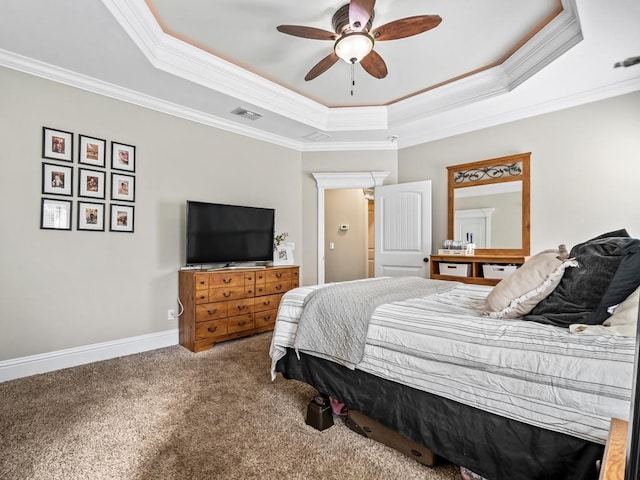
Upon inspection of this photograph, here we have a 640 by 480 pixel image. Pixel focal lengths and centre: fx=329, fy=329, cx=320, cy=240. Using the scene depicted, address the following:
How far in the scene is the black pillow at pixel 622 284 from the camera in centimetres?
122

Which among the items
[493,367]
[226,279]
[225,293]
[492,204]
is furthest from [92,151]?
[492,204]

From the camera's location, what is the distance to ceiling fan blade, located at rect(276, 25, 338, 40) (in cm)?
226

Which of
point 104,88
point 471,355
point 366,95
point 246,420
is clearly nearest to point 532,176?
point 366,95

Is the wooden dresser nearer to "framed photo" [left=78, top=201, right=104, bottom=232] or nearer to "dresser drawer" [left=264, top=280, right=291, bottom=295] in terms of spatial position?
"dresser drawer" [left=264, top=280, right=291, bottom=295]

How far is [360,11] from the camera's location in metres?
2.12

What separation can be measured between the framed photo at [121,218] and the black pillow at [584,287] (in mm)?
3424

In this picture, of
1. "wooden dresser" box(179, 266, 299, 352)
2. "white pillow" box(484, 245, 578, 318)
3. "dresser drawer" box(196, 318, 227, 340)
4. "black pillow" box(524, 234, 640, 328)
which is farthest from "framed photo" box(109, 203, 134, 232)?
"black pillow" box(524, 234, 640, 328)

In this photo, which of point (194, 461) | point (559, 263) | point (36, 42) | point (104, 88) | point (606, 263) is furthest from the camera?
point (104, 88)

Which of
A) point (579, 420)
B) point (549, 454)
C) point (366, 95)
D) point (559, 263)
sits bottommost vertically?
point (549, 454)

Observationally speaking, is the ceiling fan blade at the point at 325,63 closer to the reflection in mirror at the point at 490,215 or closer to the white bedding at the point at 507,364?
the white bedding at the point at 507,364

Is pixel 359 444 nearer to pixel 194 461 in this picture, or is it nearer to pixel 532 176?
pixel 194 461

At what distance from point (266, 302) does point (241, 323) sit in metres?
0.40

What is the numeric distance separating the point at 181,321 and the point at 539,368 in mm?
3393

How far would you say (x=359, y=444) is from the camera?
177 cm
